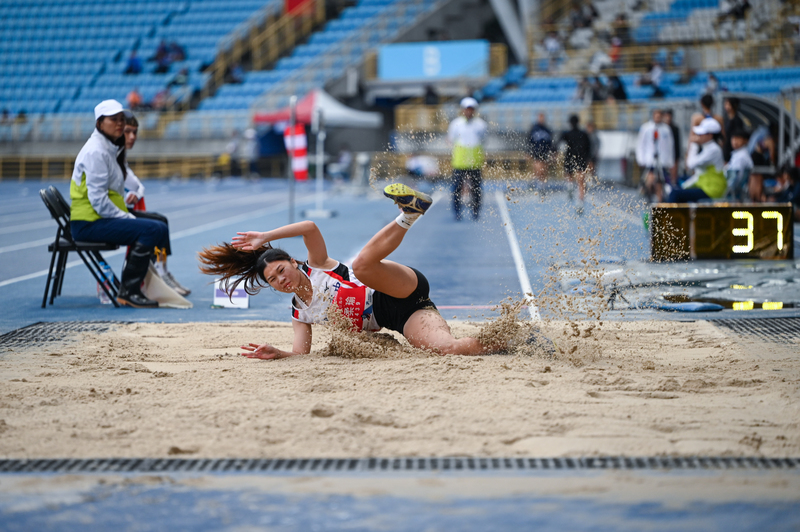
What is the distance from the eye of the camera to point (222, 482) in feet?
10.5

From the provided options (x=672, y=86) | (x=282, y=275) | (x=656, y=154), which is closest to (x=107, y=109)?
(x=282, y=275)

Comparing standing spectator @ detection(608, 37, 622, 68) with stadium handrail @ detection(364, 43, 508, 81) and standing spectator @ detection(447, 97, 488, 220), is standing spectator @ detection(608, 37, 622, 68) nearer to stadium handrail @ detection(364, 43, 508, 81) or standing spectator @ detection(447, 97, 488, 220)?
stadium handrail @ detection(364, 43, 508, 81)

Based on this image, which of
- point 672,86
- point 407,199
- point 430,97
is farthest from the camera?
point 430,97

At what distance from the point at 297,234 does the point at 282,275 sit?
0.30 metres

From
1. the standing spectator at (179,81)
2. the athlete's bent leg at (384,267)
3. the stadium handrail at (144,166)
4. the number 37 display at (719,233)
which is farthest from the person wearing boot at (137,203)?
the standing spectator at (179,81)

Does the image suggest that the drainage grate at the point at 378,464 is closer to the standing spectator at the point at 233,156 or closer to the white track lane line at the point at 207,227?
the white track lane line at the point at 207,227

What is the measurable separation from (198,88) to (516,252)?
1107 inches

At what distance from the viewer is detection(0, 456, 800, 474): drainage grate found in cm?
330

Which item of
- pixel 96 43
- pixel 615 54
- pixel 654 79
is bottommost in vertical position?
pixel 654 79

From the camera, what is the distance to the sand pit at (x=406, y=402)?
356 cm

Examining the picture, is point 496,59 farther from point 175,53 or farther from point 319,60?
point 175,53

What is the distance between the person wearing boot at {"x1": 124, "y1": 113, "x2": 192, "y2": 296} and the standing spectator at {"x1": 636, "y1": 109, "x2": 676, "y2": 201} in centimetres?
1097

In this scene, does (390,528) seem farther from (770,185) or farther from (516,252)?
(770,185)

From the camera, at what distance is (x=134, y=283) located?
769 cm
